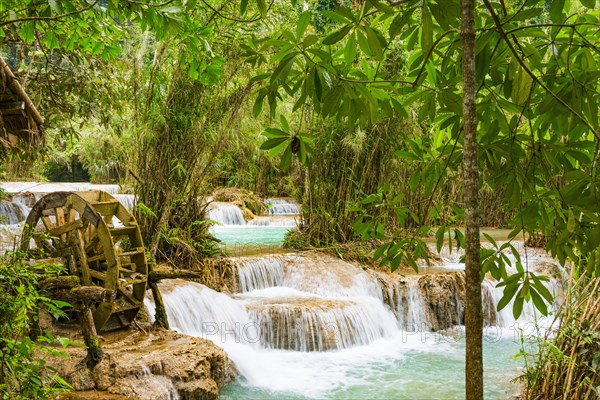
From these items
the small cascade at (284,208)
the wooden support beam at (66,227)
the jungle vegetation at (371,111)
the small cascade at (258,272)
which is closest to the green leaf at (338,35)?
the jungle vegetation at (371,111)

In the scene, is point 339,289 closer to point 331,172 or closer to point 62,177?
point 331,172

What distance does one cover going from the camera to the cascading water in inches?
228

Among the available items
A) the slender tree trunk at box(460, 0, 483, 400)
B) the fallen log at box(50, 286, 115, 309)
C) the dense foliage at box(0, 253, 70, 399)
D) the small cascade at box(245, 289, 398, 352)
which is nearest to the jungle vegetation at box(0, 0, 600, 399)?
the slender tree trunk at box(460, 0, 483, 400)

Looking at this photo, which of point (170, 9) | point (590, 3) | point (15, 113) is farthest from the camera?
point (15, 113)

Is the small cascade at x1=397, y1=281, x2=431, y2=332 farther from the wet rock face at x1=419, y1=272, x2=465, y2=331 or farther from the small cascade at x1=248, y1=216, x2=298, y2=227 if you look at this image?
the small cascade at x1=248, y1=216, x2=298, y2=227

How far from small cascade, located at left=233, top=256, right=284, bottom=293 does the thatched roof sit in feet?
12.9

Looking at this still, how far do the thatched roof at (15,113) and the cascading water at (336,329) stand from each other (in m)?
2.88

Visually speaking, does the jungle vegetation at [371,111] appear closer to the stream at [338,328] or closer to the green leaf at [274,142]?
the green leaf at [274,142]

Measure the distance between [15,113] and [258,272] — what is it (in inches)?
178

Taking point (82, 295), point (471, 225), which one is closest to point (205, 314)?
point (82, 295)

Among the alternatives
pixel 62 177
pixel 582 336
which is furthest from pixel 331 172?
pixel 62 177

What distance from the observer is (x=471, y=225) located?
126 cm

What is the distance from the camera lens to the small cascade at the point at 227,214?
14.5m

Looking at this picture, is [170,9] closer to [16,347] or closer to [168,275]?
[16,347]
